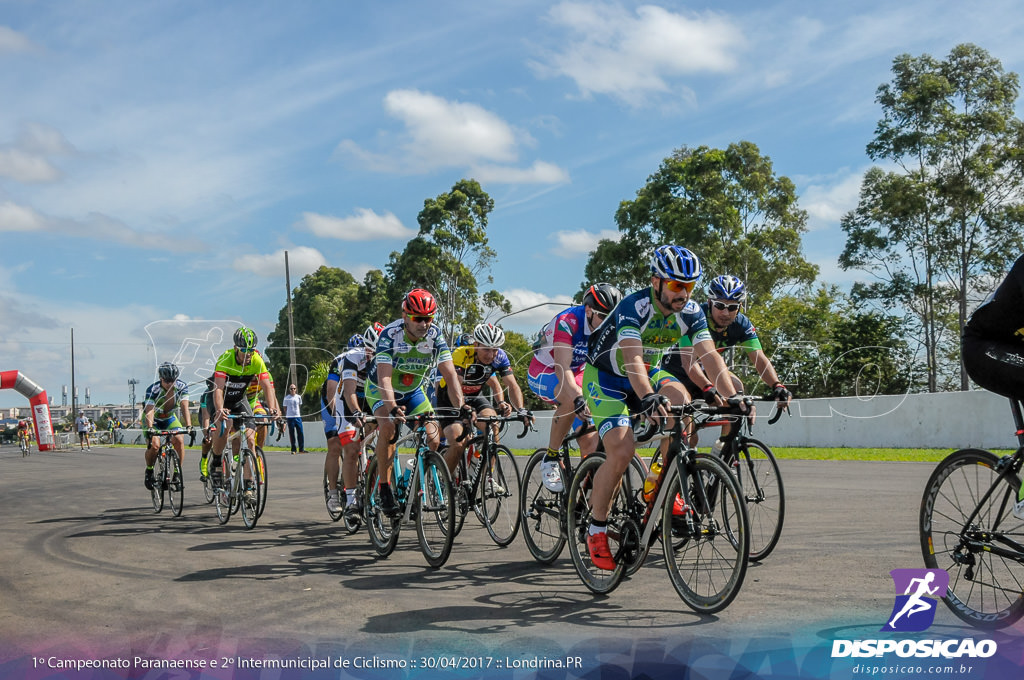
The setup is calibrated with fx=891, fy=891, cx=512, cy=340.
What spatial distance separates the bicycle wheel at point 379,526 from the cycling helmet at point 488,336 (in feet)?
4.82

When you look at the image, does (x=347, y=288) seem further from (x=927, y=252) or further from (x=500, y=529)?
(x=500, y=529)

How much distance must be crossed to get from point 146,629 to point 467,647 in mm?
2039

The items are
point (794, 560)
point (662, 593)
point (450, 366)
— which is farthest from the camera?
point (450, 366)

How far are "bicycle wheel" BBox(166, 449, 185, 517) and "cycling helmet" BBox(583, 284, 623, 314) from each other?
6760 millimetres

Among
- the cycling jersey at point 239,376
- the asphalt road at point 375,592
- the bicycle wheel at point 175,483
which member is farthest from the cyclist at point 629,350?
the bicycle wheel at point 175,483

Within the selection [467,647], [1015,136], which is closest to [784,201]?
[1015,136]

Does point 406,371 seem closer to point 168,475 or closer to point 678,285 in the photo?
point 678,285

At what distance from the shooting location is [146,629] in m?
5.34

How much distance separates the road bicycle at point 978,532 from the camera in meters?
4.60

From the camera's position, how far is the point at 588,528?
5.84 metres

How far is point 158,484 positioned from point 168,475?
1.02 feet

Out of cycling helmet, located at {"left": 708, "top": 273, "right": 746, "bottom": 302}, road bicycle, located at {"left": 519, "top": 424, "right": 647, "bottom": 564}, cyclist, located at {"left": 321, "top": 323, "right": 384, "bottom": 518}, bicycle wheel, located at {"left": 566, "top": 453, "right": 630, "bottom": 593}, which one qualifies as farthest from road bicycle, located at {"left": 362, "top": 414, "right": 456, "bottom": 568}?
cycling helmet, located at {"left": 708, "top": 273, "right": 746, "bottom": 302}

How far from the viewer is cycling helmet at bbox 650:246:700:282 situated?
552 centimetres

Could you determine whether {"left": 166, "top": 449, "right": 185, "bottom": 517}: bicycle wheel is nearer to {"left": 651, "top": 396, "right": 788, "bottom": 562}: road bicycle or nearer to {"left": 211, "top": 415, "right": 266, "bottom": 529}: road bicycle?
{"left": 211, "top": 415, "right": 266, "bottom": 529}: road bicycle
